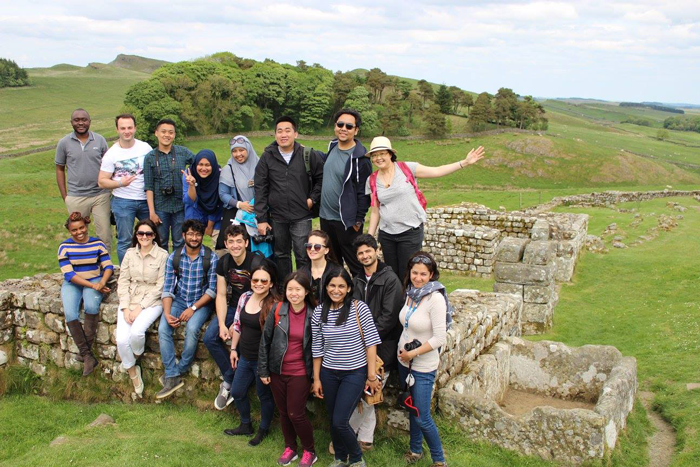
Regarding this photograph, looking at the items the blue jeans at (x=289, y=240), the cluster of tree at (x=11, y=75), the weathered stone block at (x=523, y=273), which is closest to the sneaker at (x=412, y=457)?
A: the blue jeans at (x=289, y=240)

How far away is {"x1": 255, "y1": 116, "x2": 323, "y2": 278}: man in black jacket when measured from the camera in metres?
7.68

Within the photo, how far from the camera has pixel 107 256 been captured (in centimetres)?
820

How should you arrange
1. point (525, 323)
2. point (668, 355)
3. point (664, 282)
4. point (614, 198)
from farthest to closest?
1. point (614, 198)
2. point (664, 282)
3. point (525, 323)
4. point (668, 355)

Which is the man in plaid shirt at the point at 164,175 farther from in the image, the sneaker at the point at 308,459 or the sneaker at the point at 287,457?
the sneaker at the point at 308,459

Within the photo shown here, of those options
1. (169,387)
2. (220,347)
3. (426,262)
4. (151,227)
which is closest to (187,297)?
(220,347)

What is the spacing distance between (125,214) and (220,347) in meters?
3.27

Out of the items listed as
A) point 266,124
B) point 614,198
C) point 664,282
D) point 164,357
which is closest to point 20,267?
point 164,357

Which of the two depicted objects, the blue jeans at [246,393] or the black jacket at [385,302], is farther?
the blue jeans at [246,393]

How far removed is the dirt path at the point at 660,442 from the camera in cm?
652

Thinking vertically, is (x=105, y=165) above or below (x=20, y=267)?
above

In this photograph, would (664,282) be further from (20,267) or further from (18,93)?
(18,93)

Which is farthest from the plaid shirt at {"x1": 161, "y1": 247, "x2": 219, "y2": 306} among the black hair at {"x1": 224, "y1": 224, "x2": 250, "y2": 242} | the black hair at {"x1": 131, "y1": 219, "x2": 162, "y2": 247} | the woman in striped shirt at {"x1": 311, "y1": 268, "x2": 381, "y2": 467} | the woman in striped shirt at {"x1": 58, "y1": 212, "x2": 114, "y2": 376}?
the woman in striped shirt at {"x1": 311, "y1": 268, "x2": 381, "y2": 467}

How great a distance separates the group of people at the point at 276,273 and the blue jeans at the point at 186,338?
0.02 m

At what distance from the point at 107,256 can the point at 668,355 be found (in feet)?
31.7
